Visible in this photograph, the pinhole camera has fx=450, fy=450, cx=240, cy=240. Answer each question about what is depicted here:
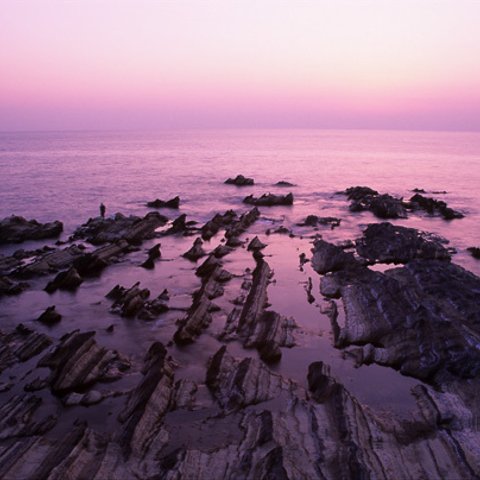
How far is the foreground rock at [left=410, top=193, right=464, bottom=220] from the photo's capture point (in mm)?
57250

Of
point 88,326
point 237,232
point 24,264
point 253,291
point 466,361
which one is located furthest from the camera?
point 237,232

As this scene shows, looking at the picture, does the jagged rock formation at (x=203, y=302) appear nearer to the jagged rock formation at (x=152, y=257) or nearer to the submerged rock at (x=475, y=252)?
the jagged rock formation at (x=152, y=257)

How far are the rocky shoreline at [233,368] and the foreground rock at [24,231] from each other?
7.04 metres

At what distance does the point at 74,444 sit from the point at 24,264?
1022 inches

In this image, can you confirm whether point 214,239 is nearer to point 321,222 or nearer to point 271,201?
point 321,222

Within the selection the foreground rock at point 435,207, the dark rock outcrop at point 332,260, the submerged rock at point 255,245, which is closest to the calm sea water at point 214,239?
the submerged rock at point 255,245

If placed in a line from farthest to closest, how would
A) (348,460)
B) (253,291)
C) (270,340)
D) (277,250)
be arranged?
(277,250), (253,291), (270,340), (348,460)

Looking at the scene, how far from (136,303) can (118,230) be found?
20897 millimetres

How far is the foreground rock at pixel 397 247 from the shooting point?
3706 centimetres

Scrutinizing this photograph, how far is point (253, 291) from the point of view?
95.6 feet

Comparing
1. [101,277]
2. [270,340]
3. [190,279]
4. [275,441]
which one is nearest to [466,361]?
[270,340]

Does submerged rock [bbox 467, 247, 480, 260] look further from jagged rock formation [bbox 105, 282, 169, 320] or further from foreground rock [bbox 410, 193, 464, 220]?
jagged rock formation [bbox 105, 282, 169, 320]

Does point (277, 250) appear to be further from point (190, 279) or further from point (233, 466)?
point (233, 466)

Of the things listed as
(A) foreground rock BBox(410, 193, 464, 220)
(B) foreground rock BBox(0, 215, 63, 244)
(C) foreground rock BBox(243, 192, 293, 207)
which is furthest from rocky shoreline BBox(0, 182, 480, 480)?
(C) foreground rock BBox(243, 192, 293, 207)
